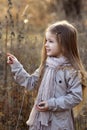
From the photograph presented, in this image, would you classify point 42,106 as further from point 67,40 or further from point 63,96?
point 67,40

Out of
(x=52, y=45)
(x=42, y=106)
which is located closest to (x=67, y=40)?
(x=52, y=45)

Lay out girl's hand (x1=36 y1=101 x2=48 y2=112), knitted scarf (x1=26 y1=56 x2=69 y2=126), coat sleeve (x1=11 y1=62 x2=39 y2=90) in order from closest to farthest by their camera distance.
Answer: girl's hand (x1=36 y1=101 x2=48 y2=112) → knitted scarf (x1=26 y1=56 x2=69 y2=126) → coat sleeve (x1=11 y1=62 x2=39 y2=90)

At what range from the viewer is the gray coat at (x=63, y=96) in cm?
437

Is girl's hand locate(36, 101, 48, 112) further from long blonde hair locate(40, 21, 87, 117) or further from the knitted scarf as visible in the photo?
long blonde hair locate(40, 21, 87, 117)

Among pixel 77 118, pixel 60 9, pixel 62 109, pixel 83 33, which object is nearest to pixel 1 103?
pixel 77 118

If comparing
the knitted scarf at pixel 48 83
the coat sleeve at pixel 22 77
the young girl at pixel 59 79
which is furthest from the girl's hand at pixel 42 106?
the coat sleeve at pixel 22 77

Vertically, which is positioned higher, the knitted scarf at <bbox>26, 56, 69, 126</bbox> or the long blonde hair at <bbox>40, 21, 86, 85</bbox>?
the long blonde hair at <bbox>40, 21, 86, 85</bbox>

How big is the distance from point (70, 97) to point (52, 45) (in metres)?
0.47

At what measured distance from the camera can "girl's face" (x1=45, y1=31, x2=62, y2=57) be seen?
4.48m

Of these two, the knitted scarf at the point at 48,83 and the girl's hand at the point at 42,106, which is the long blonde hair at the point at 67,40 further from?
the girl's hand at the point at 42,106

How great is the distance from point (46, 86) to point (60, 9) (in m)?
10.1

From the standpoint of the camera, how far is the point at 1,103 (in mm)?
5578

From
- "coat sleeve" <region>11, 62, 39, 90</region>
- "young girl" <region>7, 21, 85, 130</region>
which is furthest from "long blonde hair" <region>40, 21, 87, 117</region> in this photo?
"coat sleeve" <region>11, 62, 39, 90</region>

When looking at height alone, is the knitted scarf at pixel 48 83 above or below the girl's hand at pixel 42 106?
above
